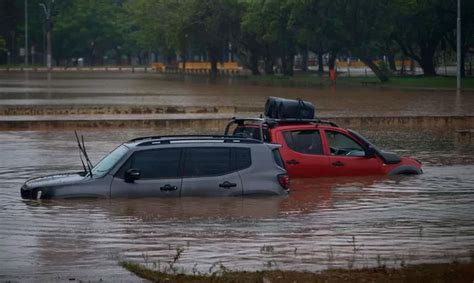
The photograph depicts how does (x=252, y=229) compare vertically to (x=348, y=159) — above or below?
below

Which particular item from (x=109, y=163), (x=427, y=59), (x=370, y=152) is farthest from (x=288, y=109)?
(x=427, y=59)

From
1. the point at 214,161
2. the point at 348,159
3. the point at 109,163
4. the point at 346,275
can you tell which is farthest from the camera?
the point at 348,159

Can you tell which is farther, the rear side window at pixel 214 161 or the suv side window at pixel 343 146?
the suv side window at pixel 343 146

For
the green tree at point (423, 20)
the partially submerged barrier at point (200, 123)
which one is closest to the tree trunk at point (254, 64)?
the green tree at point (423, 20)

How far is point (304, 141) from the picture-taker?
1978cm

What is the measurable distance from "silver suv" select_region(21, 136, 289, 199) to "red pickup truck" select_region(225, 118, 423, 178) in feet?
8.28

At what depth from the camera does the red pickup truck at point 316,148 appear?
64.5ft

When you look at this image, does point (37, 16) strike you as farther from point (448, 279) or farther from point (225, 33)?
point (448, 279)

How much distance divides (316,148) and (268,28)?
71934 mm

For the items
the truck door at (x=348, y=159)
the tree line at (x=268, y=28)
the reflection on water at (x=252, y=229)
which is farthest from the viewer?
the tree line at (x=268, y=28)

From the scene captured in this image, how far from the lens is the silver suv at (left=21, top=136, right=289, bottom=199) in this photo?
1673 cm

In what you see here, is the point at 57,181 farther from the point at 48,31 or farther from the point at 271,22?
the point at 48,31

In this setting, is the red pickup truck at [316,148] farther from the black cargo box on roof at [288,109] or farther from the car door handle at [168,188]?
the car door handle at [168,188]

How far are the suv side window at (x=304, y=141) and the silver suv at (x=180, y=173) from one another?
260 cm
